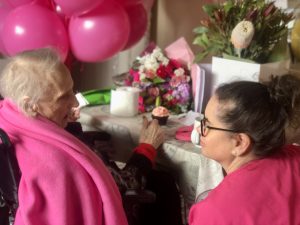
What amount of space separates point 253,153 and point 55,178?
1.68 feet

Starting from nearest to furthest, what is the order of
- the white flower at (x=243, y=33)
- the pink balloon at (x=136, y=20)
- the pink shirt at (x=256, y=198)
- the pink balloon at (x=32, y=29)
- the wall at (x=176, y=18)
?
the pink shirt at (x=256, y=198) < the white flower at (x=243, y=33) < the pink balloon at (x=32, y=29) < the pink balloon at (x=136, y=20) < the wall at (x=176, y=18)

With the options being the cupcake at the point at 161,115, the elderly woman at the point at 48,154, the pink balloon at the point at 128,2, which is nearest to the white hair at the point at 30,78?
the elderly woman at the point at 48,154

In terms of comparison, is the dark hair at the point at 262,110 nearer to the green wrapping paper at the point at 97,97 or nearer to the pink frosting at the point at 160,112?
the pink frosting at the point at 160,112

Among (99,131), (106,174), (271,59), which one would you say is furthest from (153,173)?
(271,59)

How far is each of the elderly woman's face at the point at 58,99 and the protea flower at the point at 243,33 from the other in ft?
2.03

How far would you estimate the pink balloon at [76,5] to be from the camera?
1.68 meters

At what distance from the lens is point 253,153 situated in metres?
1.03

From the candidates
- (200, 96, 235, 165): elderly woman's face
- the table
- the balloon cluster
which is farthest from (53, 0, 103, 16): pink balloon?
(200, 96, 235, 165): elderly woman's face

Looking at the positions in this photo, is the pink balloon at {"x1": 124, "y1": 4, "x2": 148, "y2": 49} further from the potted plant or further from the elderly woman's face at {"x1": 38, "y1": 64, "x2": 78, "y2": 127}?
the elderly woman's face at {"x1": 38, "y1": 64, "x2": 78, "y2": 127}

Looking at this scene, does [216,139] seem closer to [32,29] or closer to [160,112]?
[160,112]

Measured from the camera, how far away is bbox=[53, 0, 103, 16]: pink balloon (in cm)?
168

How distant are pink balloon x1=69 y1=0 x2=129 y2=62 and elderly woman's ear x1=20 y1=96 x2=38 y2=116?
2.38 feet

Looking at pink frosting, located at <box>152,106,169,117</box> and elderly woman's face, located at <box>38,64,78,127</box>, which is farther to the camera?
pink frosting, located at <box>152,106,169,117</box>

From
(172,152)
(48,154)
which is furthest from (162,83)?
(48,154)
